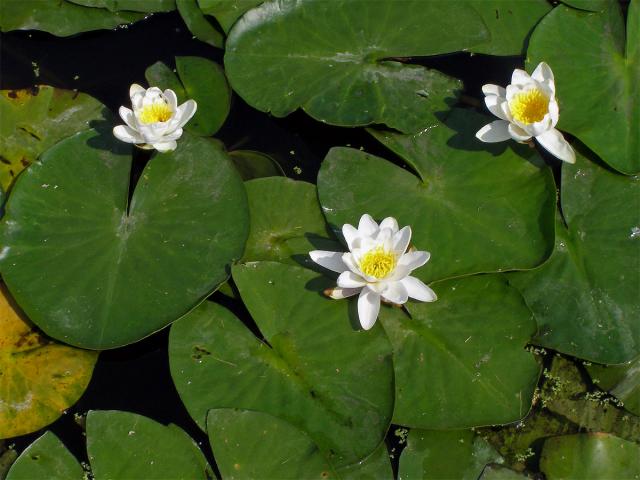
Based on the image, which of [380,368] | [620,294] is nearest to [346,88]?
[380,368]

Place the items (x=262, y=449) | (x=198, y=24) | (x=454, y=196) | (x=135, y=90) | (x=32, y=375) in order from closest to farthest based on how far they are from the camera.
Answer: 1. (x=262, y=449)
2. (x=32, y=375)
3. (x=454, y=196)
4. (x=135, y=90)
5. (x=198, y=24)

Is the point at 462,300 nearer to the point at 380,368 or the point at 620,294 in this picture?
the point at 380,368

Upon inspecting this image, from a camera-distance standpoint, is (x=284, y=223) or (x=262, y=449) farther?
(x=284, y=223)

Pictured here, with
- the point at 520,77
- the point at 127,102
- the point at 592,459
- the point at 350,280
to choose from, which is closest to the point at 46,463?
the point at 350,280

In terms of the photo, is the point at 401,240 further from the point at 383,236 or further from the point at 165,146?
the point at 165,146

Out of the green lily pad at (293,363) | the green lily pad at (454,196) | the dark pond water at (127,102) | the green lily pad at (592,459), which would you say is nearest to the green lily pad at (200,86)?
the dark pond water at (127,102)

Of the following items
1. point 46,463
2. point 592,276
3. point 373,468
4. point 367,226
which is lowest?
point 373,468

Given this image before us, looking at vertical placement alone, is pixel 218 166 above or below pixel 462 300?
above
